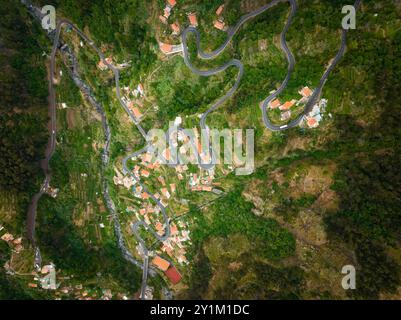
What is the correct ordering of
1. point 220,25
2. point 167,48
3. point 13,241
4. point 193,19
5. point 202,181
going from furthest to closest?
point 13,241 < point 202,181 < point 167,48 < point 193,19 < point 220,25

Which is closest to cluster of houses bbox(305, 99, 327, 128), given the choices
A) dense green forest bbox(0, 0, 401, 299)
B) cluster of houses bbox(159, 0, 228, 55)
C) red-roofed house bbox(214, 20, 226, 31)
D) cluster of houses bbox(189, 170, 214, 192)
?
dense green forest bbox(0, 0, 401, 299)

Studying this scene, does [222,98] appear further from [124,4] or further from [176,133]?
[124,4]

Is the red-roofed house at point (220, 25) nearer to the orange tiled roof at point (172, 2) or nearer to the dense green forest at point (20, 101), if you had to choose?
the orange tiled roof at point (172, 2)

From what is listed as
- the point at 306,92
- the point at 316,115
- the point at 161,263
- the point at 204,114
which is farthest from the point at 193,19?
the point at 161,263

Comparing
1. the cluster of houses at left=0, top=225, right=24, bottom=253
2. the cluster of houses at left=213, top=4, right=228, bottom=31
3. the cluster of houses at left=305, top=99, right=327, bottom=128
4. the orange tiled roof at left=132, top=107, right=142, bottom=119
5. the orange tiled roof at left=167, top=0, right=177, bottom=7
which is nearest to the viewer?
the cluster of houses at left=305, top=99, right=327, bottom=128

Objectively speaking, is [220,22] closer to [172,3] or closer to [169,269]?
[172,3]

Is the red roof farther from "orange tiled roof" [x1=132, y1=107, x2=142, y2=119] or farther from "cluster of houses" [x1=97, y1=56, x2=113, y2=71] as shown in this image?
"cluster of houses" [x1=97, y1=56, x2=113, y2=71]
